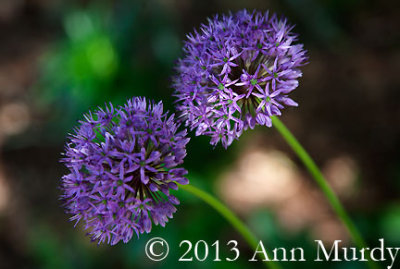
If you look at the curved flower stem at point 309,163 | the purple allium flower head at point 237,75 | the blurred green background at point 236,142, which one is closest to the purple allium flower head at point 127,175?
the purple allium flower head at point 237,75

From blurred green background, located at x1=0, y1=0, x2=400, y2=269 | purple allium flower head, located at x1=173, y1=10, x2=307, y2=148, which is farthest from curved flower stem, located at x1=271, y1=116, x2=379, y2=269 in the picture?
blurred green background, located at x1=0, y1=0, x2=400, y2=269

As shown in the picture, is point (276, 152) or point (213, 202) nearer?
point (213, 202)

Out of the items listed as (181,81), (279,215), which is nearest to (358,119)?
(279,215)

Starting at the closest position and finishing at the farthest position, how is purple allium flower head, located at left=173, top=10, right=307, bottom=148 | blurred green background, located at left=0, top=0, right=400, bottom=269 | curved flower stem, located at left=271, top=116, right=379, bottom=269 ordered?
purple allium flower head, located at left=173, top=10, right=307, bottom=148 → curved flower stem, located at left=271, top=116, right=379, bottom=269 → blurred green background, located at left=0, top=0, right=400, bottom=269

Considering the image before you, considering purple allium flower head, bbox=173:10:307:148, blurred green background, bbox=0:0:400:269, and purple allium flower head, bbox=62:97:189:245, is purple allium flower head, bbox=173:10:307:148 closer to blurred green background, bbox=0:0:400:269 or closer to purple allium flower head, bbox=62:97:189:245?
purple allium flower head, bbox=62:97:189:245

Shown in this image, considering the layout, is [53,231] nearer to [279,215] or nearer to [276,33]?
[279,215]
